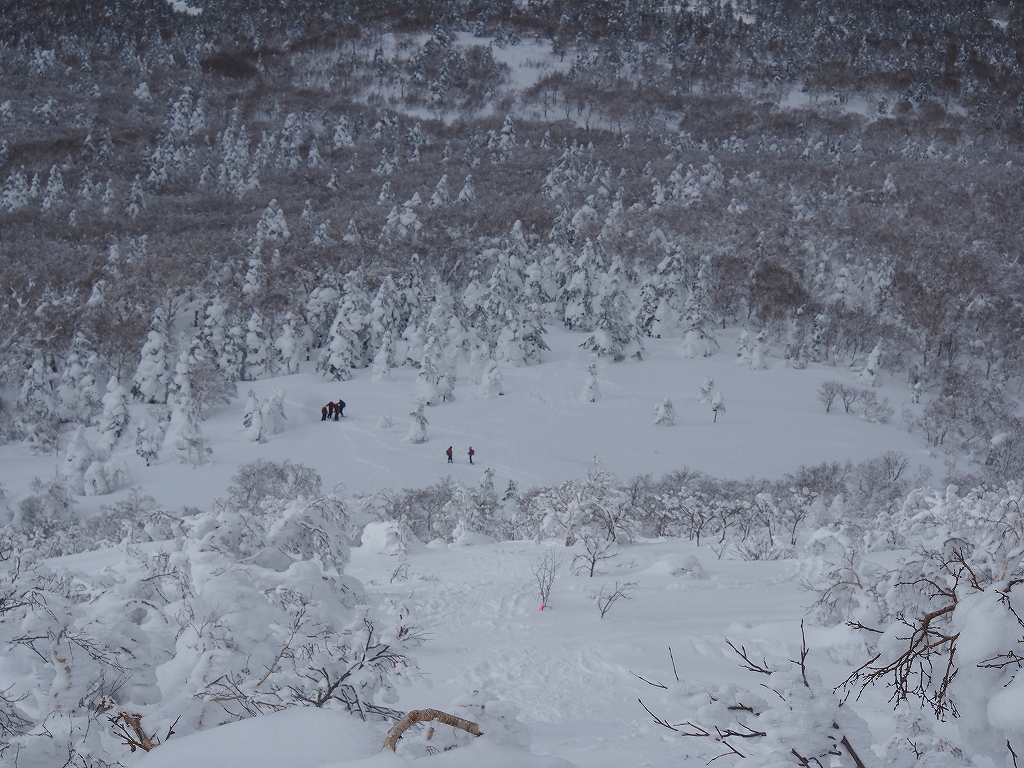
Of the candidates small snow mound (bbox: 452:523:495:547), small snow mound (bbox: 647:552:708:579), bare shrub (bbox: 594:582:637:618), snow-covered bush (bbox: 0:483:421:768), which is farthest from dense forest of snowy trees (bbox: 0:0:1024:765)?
bare shrub (bbox: 594:582:637:618)

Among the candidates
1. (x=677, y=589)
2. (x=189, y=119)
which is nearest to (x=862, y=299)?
(x=677, y=589)

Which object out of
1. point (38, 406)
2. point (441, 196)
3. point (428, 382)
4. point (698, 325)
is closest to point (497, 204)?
point (441, 196)

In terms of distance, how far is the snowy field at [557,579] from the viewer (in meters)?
3.47

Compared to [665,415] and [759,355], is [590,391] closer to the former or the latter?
[665,415]

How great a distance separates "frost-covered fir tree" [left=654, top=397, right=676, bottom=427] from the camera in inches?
1321

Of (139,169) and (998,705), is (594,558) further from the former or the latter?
(139,169)

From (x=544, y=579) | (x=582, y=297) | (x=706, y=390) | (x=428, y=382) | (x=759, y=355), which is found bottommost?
(x=428, y=382)

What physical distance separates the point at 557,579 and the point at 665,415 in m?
24.0

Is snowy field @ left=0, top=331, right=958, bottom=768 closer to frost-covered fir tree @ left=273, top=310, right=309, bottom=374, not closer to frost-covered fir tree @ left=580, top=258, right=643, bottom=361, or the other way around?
frost-covered fir tree @ left=580, top=258, right=643, bottom=361

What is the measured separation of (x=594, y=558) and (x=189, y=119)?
103600 mm

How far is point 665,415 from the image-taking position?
33.5 metres

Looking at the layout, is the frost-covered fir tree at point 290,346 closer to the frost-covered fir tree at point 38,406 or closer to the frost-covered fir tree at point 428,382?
the frost-covered fir tree at point 428,382

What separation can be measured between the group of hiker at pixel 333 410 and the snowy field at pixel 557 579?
0.56 meters

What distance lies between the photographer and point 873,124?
305ft
